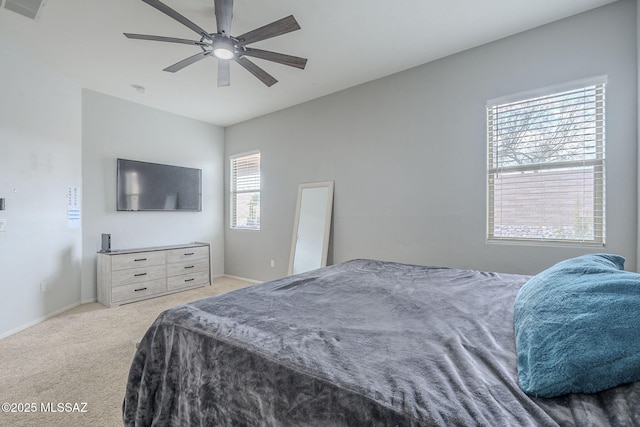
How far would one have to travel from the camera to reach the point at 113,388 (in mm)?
2025

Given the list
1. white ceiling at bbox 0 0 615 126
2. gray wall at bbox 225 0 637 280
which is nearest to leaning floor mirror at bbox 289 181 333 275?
gray wall at bbox 225 0 637 280

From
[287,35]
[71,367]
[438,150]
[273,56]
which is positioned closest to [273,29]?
[273,56]

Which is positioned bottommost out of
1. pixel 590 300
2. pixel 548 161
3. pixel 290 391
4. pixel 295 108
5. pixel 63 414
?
pixel 63 414

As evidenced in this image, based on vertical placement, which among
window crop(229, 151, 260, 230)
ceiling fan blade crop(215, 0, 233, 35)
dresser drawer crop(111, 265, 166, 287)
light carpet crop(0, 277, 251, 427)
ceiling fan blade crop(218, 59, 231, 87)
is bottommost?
light carpet crop(0, 277, 251, 427)

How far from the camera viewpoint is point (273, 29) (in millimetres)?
2055

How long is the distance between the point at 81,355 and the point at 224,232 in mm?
3211

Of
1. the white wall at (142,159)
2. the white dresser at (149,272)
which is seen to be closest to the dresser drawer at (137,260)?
the white dresser at (149,272)

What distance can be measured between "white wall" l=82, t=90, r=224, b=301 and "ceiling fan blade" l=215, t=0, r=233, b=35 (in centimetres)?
298

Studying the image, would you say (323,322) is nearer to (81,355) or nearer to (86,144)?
(81,355)

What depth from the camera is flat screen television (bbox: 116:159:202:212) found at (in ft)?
13.9

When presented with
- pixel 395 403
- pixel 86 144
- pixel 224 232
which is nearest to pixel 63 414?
pixel 395 403

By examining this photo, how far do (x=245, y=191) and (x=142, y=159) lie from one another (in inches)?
64.2

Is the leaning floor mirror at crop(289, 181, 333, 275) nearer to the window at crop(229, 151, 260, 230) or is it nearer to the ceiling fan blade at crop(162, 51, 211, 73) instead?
the window at crop(229, 151, 260, 230)

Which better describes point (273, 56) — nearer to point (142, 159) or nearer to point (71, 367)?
point (71, 367)
